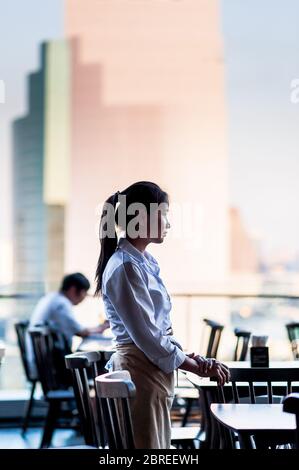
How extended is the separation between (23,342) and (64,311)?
0.45m

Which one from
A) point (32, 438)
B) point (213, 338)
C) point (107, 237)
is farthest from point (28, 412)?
point (107, 237)

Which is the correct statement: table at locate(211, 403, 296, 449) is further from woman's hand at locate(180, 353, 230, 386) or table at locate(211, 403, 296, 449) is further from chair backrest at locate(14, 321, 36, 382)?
chair backrest at locate(14, 321, 36, 382)

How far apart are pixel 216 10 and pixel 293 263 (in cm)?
345

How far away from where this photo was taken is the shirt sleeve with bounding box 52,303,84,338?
19.0ft

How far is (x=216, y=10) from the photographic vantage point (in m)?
8.96

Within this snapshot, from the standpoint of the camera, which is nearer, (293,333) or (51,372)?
(293,333)

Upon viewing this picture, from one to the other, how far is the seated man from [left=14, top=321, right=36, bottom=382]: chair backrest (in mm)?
28

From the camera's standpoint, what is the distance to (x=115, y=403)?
247cm

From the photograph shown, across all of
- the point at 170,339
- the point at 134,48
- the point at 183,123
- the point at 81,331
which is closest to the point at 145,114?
the point at 183,123

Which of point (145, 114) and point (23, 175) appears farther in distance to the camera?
point (145, 114)

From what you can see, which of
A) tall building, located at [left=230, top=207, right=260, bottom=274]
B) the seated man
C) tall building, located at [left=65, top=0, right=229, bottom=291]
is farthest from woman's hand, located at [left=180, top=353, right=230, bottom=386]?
tall building, located at [left=230, top=207, right=260, bottom=274]

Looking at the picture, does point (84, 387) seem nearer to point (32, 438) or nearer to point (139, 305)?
point (139, 305)

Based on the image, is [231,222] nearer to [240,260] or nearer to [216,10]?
[240,260]

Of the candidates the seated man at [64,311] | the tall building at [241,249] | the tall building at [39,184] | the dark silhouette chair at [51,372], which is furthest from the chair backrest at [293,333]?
the tall building at [241,249]
